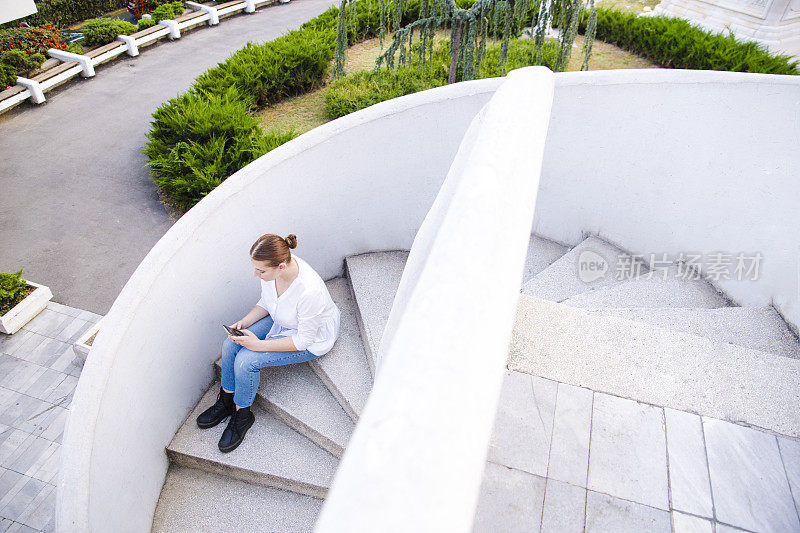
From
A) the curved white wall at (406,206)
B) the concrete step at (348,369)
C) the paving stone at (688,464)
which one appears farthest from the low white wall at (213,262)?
the paving stone at (688,464)

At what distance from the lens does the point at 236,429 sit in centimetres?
345

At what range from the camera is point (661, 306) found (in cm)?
462

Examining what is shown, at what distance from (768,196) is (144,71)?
11.0 meters

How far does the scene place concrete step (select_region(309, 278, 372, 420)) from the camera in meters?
3.49

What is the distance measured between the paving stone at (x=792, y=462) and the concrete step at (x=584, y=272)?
2154 mm

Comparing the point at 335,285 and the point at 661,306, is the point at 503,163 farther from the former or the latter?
the point at 661,306

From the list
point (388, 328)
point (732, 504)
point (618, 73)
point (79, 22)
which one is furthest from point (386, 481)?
point (79, 22)

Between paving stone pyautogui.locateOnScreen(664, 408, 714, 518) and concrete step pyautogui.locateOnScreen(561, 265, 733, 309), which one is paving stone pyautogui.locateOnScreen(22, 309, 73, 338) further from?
paving stone pyautogui.locateOnScreen(664, 408, 714, 518)

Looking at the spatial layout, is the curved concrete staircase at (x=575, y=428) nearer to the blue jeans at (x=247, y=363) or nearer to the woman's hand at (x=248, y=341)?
the blue jeans at (x=247, y=363)

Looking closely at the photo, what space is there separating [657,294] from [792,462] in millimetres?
2247

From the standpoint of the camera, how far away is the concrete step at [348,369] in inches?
137

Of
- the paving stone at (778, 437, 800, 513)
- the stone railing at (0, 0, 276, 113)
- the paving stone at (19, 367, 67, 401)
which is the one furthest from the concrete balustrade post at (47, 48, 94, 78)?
the paving stone at (778, 437, 800, 513)

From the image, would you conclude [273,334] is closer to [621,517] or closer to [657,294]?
[621,517]

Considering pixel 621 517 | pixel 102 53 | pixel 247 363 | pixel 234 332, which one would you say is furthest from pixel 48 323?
pixel 102 53
